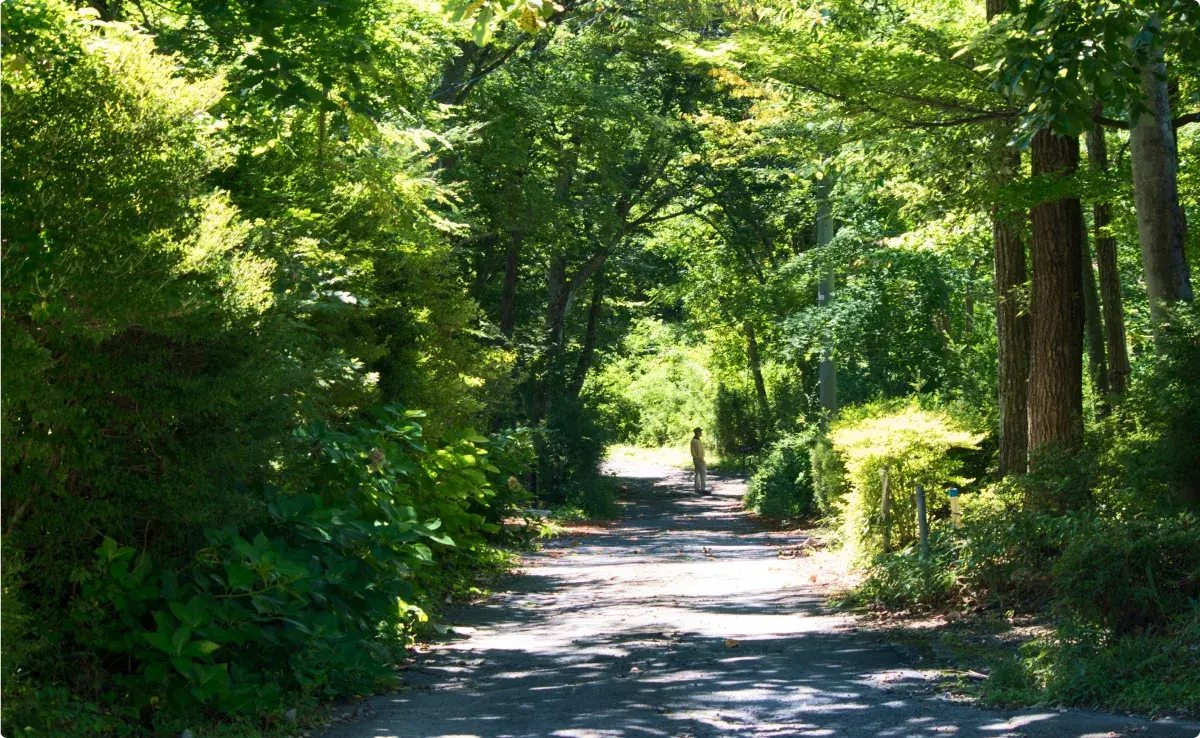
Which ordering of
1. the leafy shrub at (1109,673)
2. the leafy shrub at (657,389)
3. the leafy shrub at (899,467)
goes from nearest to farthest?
the leafy shrub at (1109,673) → the leafy shrub at (899,467) → the leafy shrub at (657,389)

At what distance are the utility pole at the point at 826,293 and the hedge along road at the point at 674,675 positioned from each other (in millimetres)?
10660

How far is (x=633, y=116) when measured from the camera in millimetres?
26266

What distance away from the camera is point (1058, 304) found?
11695mm

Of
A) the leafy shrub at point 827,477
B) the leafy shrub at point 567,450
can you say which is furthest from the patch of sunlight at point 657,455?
the leafy shrub at point 827,477

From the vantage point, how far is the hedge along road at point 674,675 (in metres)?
6.16

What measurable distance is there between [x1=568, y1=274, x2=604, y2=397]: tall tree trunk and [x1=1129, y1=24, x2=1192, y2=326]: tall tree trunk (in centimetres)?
2044

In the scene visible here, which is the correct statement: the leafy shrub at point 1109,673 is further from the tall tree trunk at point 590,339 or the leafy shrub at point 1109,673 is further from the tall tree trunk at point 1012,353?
the tall tree trunk at point 590,339

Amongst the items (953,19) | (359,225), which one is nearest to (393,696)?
(359,225)

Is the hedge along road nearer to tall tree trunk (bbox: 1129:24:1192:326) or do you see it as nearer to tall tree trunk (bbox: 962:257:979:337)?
tall tree trunk (bbox: 1129:24:1192:326)

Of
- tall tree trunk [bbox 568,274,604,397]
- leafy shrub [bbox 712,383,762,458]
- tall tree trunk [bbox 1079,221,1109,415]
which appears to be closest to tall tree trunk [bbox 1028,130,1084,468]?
tall tree trunk [bbox 1079,221,1109,415]

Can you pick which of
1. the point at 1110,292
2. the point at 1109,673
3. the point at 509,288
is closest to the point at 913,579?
the point at 1109,673

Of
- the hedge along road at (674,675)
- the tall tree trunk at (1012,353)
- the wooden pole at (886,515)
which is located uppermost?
the tall tree trunk at (1012,353)

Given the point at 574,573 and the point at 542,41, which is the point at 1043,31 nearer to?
the point at 574,573

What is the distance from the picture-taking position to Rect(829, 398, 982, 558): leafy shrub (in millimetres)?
13094
